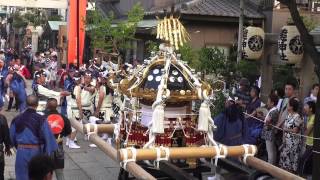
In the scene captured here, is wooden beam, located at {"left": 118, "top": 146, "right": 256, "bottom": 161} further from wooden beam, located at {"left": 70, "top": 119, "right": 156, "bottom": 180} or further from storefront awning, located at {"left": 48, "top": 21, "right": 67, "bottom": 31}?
storefront awning, located at {"left": 48, "top": 21, "right": 67, "bottom": 31}

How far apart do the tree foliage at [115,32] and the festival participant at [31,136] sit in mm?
13180

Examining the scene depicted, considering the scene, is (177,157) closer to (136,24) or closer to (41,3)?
(136,24)

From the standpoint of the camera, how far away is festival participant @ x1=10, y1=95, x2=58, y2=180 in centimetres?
724

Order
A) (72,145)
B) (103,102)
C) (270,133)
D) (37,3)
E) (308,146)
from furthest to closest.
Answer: (37,3) → (103,102) → (72,145) → (270,133) → (308,146)

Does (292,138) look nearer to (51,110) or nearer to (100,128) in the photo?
(100,128)

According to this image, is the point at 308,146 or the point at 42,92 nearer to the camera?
the point at 308,146

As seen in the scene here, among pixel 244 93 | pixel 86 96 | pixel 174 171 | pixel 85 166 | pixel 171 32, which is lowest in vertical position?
pixel 85 166

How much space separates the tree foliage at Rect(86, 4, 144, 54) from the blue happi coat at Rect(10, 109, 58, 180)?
13.2m

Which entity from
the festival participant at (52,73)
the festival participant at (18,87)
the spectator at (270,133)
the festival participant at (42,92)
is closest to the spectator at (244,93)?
the spectator at (270,133)

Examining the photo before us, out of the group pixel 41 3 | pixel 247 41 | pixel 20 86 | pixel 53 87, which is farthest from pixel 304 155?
pixel 41 3

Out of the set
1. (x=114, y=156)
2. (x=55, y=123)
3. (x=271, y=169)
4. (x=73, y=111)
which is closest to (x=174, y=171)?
(x=114, y=156)

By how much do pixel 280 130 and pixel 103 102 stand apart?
4561mm

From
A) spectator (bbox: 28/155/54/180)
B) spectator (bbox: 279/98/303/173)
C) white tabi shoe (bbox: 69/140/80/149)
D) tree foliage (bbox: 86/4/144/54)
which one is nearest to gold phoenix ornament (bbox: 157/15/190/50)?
spectator (bbox: 279/98/303/173)

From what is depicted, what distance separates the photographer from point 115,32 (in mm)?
20484
